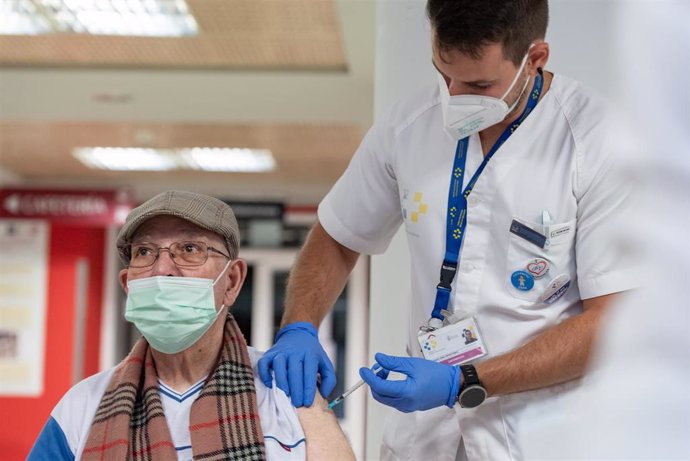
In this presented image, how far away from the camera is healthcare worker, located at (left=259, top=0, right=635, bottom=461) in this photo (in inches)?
67.1

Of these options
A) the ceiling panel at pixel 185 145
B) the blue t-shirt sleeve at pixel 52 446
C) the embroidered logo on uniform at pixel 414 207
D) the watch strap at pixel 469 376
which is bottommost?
the blue t-shirt sleeve at pixel 52 446

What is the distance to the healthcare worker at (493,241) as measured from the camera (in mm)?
1703

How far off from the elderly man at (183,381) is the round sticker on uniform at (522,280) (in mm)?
526

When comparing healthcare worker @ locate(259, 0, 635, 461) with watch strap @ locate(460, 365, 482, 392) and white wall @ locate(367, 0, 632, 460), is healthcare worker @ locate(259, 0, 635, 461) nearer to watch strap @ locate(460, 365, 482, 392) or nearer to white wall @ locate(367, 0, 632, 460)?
watch strap @ locate(460, 365, 482, 392)

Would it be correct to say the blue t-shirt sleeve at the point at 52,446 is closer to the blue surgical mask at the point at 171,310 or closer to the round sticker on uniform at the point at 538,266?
the blue surgical mask at the point at 171,310

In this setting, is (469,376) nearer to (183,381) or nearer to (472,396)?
(472,396)

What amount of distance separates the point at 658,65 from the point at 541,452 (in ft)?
3.04

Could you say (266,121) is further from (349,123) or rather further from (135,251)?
(135,251)

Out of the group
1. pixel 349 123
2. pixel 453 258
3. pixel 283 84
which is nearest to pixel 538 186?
pixel 453 258

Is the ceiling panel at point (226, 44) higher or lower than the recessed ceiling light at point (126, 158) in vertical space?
higher

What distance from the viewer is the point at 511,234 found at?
180 cm

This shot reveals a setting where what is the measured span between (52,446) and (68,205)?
A: 6.81 metres

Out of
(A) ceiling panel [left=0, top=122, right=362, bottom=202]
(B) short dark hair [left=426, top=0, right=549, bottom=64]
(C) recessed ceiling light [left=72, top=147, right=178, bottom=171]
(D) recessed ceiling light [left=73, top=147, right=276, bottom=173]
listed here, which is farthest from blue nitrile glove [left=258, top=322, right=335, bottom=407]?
(C) recessed ceiling light [left=72, top=147, right=178, bottom=171]

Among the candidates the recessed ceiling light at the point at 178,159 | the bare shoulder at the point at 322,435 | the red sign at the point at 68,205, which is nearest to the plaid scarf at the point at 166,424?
the bare shoulder at the point at 322,435
